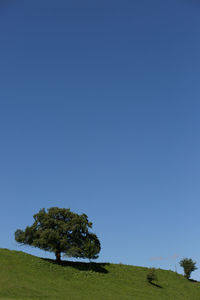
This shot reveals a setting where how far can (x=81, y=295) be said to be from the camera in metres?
47.9

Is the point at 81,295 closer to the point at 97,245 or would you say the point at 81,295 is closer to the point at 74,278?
the point at 74,278

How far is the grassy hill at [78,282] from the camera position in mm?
46281

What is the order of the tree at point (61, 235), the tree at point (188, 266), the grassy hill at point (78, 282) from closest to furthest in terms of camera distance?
the grassy hill at point (78, 282) < the tree at point (61, 235) < the tree at point (188, 266)

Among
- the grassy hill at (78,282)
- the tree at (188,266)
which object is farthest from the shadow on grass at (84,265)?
the tree at (188,266)

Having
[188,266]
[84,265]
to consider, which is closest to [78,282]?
[84,265]

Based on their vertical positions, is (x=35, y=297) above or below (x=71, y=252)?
below

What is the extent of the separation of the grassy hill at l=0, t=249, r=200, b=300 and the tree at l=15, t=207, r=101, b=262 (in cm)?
292

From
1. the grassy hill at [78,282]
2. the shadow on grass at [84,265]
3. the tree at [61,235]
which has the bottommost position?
the grassy hill at [78,282]

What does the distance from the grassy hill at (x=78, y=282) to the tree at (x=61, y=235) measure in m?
2.92

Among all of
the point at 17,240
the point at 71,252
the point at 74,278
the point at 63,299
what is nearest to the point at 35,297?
the point at 63,299

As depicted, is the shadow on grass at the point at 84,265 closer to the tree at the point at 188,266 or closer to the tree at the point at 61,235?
Answer: the tree at the point at 61,235

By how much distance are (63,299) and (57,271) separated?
1461 cm

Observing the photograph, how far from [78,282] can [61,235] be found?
1193 cm

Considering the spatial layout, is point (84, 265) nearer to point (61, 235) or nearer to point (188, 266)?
point (61, 235)
